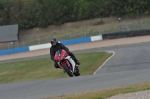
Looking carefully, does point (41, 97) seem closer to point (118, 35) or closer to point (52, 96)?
point (52, 96)

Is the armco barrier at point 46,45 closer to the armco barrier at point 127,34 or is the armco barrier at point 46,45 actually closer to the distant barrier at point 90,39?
the distant barrier at point 90,39

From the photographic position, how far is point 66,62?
16.6 metres

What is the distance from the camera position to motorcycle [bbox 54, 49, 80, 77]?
1636 cm

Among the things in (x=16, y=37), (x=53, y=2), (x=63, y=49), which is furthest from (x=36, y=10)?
(x=63, y=49)

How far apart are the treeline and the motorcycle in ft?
204

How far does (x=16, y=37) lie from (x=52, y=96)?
7000 centimetres

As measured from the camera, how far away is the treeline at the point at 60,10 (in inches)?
3152

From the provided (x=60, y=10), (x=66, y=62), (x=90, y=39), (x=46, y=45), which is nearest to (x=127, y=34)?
(x=90, y=39)

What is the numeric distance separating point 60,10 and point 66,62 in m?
71.7

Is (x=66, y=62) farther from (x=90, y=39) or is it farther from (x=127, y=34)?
(x=90, y=39)

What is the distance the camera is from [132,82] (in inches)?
451

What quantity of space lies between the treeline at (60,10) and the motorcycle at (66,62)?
6220 cm

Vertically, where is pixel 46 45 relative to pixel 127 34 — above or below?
below

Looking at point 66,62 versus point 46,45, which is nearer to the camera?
point 66,62
